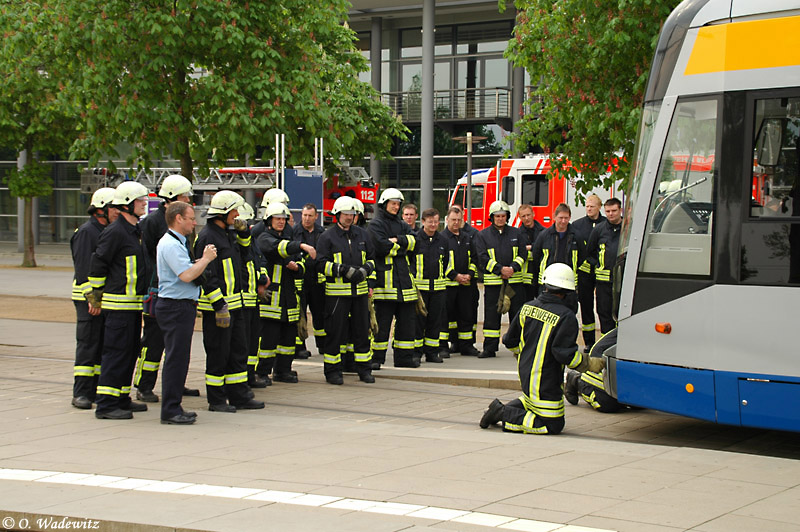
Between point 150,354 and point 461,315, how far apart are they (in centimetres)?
492

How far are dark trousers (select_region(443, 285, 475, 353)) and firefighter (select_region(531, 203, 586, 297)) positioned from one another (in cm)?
101

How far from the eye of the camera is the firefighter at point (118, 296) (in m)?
8.84

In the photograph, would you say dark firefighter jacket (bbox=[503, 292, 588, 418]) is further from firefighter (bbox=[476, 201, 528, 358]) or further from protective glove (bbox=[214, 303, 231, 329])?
firefighter (bbox=[476, 201, 528, 358])

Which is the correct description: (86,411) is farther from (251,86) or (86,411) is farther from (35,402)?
(251,86)

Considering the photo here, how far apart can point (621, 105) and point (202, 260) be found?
26.2ft

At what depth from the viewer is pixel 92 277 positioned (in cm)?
895

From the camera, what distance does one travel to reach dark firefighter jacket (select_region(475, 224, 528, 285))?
13258 millimetres

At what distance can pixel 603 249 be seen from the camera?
42.2 ft

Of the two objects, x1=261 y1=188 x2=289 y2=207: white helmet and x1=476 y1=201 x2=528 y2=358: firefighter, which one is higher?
x1=261 y1=188 x2=289 y2=207: white helmet

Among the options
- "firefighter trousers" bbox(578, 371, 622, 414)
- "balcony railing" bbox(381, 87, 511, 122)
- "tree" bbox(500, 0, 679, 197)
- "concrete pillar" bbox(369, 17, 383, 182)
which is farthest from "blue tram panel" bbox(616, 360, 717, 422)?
"concrete pillar" bbox(369, 17, 383, 182)

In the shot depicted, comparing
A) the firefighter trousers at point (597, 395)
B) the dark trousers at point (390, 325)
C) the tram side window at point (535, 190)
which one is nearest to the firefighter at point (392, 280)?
the dark trousers at point (390, 325)

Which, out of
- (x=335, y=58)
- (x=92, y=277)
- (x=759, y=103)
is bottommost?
(x=92, y=277)

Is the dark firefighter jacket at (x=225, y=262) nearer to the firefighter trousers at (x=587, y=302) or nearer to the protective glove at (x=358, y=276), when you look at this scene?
the protective glove at (x=358, y=276)

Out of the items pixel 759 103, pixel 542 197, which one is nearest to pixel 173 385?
pixel 759 103
